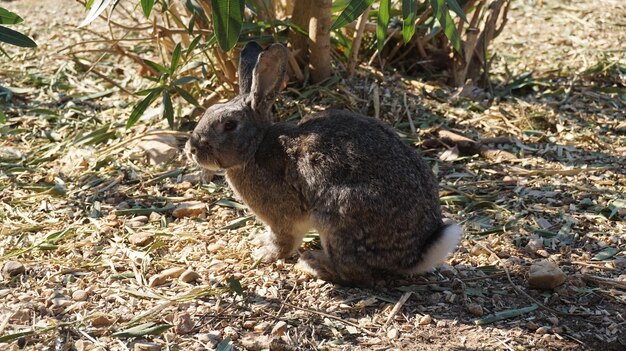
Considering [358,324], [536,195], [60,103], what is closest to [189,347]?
[358,324]

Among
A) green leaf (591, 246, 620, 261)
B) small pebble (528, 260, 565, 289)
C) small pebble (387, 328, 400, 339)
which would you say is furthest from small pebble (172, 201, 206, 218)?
green leaf (591, 246, 620, 261)

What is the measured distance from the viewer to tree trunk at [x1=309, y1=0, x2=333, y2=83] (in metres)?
6.70

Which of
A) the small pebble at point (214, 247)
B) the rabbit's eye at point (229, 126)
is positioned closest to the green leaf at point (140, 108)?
A: the rabbit's eye at point (229, 126)

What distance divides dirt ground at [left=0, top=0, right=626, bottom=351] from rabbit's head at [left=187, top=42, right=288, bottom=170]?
648 millimetres

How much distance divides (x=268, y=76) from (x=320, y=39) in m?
1.73

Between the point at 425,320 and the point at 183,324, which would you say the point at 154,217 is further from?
the point at 425,320

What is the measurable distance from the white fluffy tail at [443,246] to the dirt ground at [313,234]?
235 millimetres

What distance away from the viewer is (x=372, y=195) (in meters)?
4.80

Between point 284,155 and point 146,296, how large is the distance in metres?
1.21

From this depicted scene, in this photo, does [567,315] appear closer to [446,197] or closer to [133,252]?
[446,197]

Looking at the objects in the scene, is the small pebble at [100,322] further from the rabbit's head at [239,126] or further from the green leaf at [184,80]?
the green leaf at [184,80]

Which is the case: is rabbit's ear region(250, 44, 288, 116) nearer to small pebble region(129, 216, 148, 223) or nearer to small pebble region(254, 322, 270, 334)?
small pebble region(129, 216, 148, 223)

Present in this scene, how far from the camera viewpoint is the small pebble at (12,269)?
512cm

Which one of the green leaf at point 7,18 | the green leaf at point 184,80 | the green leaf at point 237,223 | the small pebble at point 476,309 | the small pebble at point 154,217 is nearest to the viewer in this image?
the green leaf at point 7,18
